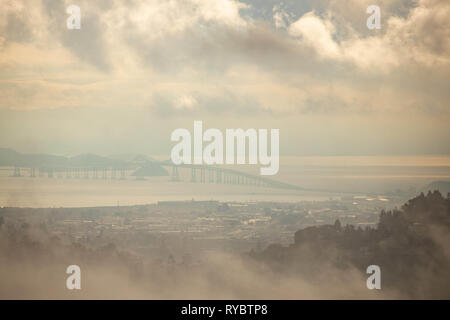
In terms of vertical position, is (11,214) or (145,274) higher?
(11,214)

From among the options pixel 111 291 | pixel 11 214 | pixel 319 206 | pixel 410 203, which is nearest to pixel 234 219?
pixel 319 206

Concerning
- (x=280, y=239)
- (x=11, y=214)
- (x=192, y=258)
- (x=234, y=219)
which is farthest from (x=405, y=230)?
(x=11, y=214)

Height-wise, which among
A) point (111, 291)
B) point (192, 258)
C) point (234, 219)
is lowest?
point (111, 291)

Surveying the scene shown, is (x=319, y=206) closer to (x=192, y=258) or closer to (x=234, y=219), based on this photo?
(x=234, y=219)
